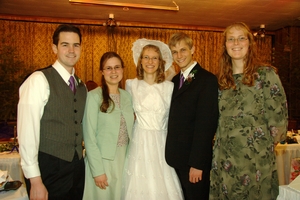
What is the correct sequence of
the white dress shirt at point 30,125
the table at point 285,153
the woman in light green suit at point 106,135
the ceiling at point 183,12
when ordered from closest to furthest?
the white dress shirt at point 30,125 → the woman in light green suit at point 106,135 → the table at point 285,153 → the ceiling at point 183,12

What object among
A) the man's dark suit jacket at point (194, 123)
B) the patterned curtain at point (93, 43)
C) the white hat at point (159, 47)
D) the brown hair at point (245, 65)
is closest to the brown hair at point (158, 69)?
the white hat at point (159, 47)

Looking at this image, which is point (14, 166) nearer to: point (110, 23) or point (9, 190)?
point (9, 190)

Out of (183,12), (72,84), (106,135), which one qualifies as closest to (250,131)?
(106,135)

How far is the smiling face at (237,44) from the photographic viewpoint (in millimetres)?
2279

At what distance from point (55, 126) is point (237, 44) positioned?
1.59 meters

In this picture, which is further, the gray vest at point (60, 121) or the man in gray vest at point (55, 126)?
the gray vest at point (60, 121)

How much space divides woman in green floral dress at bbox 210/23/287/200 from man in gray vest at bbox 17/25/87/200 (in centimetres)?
118

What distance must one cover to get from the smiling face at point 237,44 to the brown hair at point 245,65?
3 centimetres

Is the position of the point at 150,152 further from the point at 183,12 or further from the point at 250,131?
the point at 183,12

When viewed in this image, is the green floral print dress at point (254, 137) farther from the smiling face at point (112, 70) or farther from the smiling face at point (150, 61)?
the smiling face at point (112, 70)

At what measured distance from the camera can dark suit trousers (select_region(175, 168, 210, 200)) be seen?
2.36 m

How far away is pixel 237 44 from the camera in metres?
2.28

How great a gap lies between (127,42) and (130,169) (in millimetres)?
7203

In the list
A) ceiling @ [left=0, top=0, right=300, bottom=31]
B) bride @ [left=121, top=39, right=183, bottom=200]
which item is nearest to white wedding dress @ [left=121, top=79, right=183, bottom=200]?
bride @ [left=121, top=39, right=183, bottom=200]
